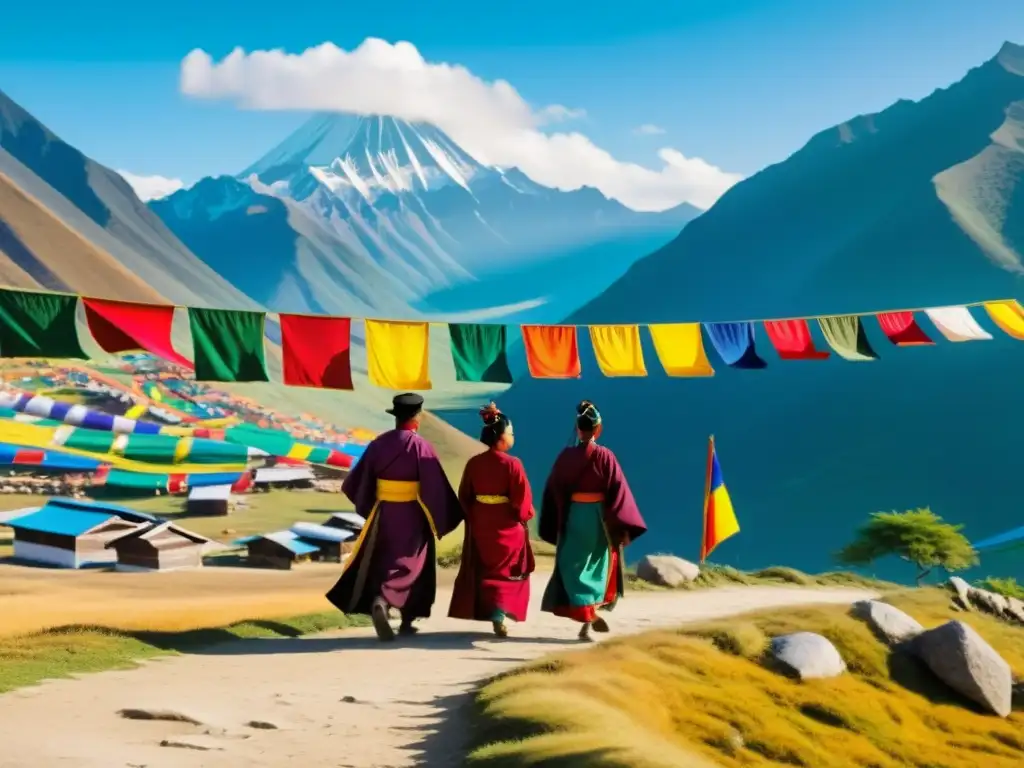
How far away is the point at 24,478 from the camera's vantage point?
51.4 meters

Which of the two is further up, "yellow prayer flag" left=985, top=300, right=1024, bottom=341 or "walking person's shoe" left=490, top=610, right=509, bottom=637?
"yellow prayer flag" left=985, top=300, right=1024, bottom=341

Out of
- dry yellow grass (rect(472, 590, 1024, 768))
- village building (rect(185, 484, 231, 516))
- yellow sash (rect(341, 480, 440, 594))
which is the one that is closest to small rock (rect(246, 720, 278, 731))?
dry yellow grass (rect(472, 590, 1024, 768))

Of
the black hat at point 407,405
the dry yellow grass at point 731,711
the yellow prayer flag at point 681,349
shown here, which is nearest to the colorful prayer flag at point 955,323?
the yellow prayer flag at point 681,349

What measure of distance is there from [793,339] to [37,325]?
11.1 m

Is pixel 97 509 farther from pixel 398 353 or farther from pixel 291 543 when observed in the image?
pixel 398 353

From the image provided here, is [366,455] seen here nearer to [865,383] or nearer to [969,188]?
[865,383]

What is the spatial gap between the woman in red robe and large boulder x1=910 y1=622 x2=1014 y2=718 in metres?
4.31

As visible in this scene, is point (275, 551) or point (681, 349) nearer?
point (681, 349)

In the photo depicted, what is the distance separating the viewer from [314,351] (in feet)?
42.5

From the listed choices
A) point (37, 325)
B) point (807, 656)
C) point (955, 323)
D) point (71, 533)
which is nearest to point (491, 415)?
point (807, 656)

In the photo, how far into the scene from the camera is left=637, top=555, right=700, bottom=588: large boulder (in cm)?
1702

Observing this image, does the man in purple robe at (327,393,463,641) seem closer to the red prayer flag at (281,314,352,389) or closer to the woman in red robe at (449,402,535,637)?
the woman in red robe at (449,402,535,637)

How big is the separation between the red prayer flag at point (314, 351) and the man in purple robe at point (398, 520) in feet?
8.87

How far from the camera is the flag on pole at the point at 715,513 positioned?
1561cm
